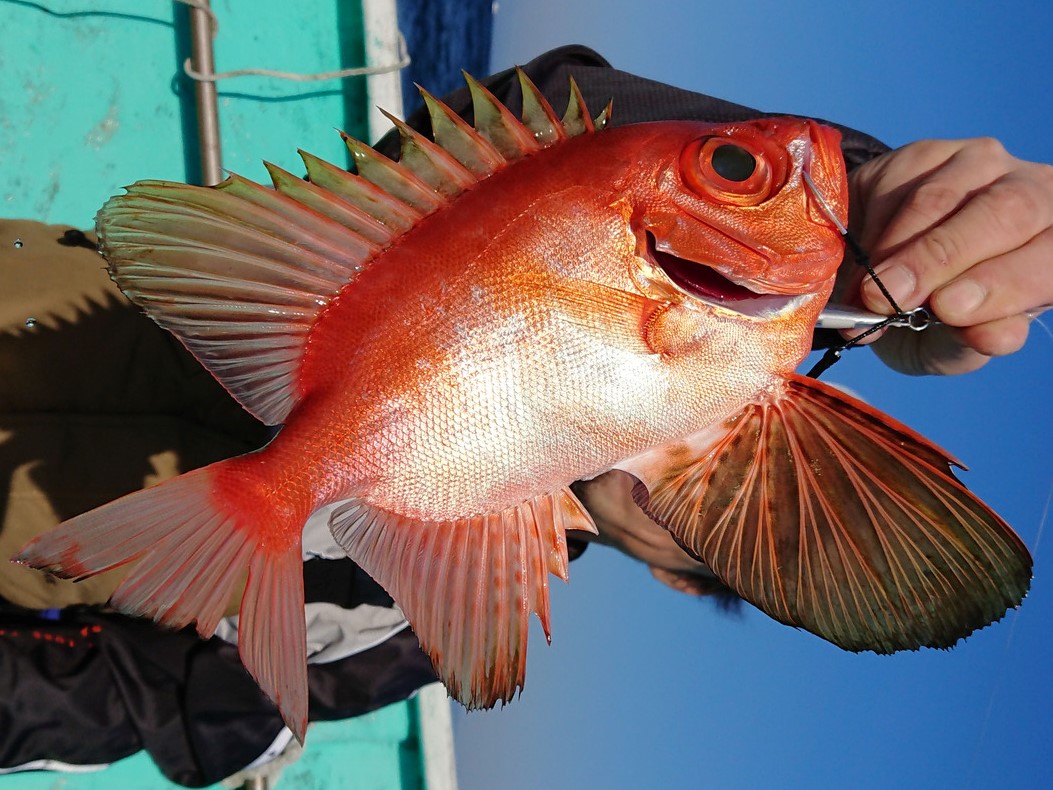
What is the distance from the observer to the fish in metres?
0.71

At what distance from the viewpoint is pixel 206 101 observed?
213 centimetres

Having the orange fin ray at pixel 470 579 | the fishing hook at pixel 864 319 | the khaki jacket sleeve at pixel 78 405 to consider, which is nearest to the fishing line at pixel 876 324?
the fishing hook at pixel 864 319

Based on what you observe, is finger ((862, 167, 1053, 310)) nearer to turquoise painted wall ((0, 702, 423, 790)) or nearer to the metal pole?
the metal pole

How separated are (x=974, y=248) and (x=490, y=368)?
0.61m

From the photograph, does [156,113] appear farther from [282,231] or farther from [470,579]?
[470,579]

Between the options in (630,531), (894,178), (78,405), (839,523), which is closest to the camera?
(839,523)

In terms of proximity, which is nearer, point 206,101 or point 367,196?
point 367,196

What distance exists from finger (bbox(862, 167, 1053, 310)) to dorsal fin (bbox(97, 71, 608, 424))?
0.41 metres

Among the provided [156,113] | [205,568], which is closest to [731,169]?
[205,568]

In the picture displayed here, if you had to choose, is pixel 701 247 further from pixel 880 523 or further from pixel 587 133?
pixel 880 523

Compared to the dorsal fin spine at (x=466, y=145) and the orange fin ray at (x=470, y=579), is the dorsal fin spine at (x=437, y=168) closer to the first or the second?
the dorsal fin spine at (x=466, y=145)

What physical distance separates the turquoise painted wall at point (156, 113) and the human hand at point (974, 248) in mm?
1918

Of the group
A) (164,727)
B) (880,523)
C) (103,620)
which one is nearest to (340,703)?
(164,727)

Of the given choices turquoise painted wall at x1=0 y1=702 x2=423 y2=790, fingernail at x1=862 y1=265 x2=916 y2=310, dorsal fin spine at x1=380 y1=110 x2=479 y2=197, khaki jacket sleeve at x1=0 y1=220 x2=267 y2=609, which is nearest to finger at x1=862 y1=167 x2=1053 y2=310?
fingernail at x1=862 y1=265 x2=916 y2=310
